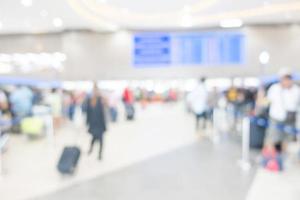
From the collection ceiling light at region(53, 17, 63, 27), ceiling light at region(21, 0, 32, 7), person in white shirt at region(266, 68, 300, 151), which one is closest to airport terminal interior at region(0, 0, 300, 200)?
person in white shirt at region(266, 68, 300, 151)

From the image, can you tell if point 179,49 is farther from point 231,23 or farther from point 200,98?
point 200,98

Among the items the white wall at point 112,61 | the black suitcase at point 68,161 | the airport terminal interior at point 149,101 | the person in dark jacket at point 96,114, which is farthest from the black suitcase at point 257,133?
the white wall at point 112,61

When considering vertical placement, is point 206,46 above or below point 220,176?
above

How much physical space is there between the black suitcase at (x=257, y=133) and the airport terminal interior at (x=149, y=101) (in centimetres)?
2

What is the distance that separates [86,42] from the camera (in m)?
21.7

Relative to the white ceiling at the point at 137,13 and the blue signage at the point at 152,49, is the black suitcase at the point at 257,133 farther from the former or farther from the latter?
the blue signage at the point at 152,49

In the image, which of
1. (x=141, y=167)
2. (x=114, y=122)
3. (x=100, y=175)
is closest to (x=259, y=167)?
(x=141, y=167)

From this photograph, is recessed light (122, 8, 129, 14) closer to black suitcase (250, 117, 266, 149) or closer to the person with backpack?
black suitcase (250, 117, 266, 149)

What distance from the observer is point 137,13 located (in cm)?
1773

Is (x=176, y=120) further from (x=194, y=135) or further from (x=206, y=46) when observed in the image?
(x=206, y=46)

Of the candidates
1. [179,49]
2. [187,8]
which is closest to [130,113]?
[187,8]

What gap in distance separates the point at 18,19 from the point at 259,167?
12.8 metres

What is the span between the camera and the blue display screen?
21.7 meters

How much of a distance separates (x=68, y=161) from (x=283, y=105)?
3.65 meters
